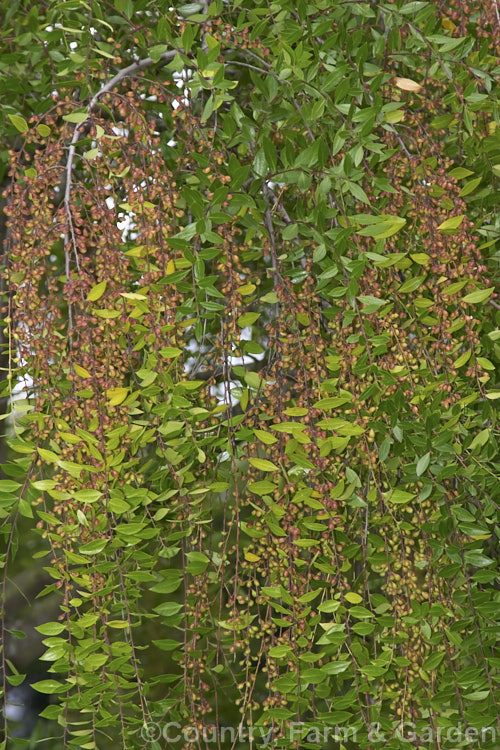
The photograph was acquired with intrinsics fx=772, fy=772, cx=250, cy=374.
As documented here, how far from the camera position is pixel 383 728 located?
0.93 metres

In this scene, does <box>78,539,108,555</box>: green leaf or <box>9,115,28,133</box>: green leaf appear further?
<box>9,115,28,133</box>: green leaf

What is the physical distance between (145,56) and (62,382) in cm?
52

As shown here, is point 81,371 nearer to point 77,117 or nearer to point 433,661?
point 77,117

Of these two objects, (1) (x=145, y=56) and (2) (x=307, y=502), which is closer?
(2) (x=307, y=502)

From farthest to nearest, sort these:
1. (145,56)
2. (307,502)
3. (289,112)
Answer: (145,56) < (289,112) < (307,502)

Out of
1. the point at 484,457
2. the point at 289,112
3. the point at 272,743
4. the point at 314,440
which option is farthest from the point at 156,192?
the point at 272,743

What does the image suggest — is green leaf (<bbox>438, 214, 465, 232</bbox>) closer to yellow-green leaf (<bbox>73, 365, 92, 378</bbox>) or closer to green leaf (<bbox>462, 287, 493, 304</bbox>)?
green leaf (<bbox>462, 287, 493, 304</bbox>)

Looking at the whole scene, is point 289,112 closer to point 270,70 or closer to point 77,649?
point 270,70

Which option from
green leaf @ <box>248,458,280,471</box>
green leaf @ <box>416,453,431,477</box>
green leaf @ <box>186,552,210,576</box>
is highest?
green leaf @ <box>248,458,280,471</box>

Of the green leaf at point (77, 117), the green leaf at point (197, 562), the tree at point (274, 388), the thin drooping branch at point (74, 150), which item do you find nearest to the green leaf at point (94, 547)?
the tree at point (274, 388)

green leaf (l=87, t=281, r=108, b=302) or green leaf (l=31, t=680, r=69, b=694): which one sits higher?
green leaf (l=87, t=281, r=108, b=302)

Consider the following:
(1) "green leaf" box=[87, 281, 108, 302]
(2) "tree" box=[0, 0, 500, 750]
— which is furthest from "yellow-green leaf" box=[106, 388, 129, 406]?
(1) "green leaf" box=[87, 281, 108, 302]

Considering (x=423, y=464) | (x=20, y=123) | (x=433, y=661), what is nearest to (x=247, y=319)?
(x=423, y=464)

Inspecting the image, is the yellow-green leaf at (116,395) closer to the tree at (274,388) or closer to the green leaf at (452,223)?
the tree at (274,388)
